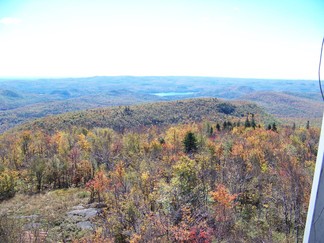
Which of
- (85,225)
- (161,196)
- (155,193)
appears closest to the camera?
(161,196)

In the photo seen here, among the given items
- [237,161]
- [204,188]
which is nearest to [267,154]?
[237,161]

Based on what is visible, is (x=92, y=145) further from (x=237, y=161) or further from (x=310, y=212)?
(x=310, y=212)

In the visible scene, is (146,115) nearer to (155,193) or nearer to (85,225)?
(155,193)

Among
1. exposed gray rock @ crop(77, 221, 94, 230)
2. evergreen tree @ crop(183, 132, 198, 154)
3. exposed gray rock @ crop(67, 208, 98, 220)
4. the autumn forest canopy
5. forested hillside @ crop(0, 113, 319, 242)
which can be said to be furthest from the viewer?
evergreen tree @ crop(183, 132, 198, 154)

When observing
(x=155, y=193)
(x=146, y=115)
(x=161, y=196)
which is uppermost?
(x=161, y=196)

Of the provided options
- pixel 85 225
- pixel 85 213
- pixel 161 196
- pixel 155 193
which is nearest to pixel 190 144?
pixel 155 193

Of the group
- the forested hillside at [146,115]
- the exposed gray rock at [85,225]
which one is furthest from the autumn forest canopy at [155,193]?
the forested hillside at [146,115]

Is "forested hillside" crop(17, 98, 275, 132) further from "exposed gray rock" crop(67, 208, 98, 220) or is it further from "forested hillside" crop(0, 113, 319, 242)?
"exposed gray rock" crop(67, 208, 98, 220)

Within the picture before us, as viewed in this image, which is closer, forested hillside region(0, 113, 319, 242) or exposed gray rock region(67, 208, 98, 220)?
forested hillside region(0, 113, 319, 242)

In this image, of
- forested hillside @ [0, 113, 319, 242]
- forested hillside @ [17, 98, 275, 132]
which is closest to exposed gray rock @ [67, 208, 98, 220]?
forested hillside @ [0, 113, 319, 242]
